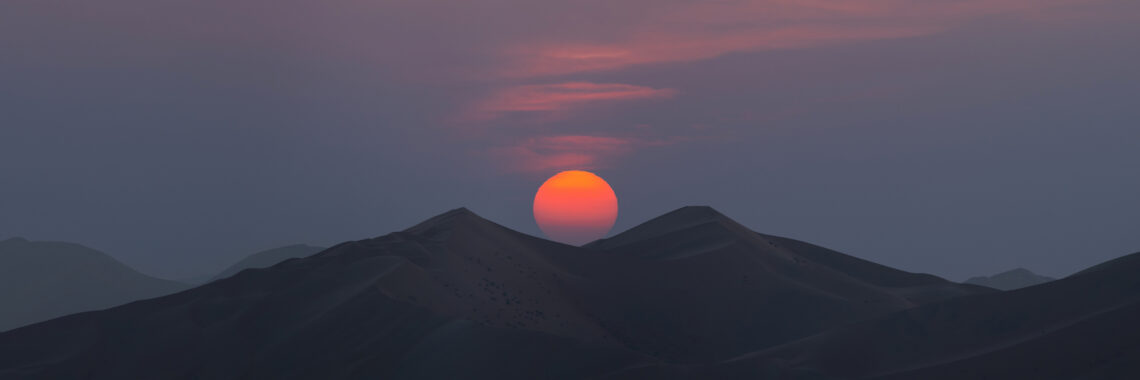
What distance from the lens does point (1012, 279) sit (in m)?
144

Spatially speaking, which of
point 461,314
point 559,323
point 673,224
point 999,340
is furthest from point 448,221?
point 999,340

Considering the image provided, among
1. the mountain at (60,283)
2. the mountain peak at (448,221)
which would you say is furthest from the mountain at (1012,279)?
the mountain at (60,283)

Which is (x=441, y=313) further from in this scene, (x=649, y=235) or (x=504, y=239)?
(x=649, y=235)

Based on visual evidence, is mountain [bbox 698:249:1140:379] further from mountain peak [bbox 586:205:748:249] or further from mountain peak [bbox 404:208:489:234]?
mountain peak [bbox 586:205:748:249]

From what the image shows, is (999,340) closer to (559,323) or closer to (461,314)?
(559,323)

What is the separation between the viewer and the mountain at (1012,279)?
140m

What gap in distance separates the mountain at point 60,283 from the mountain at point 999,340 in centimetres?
15222

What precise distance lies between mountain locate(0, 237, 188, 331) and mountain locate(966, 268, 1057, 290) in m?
135

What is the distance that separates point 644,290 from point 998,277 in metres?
109

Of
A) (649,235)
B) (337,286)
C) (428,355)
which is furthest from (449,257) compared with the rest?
(649,235)

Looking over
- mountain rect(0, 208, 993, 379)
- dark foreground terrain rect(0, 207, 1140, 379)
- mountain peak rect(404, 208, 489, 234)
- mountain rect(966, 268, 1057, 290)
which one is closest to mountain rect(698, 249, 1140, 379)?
dark foreground terrain rect(0, 207, 1140, 379)

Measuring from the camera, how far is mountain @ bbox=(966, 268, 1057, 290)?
5517 inches

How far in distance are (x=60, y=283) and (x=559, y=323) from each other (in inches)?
6497

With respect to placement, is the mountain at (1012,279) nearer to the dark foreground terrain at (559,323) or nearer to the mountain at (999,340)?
the dark foreground terrain at (559,323)
